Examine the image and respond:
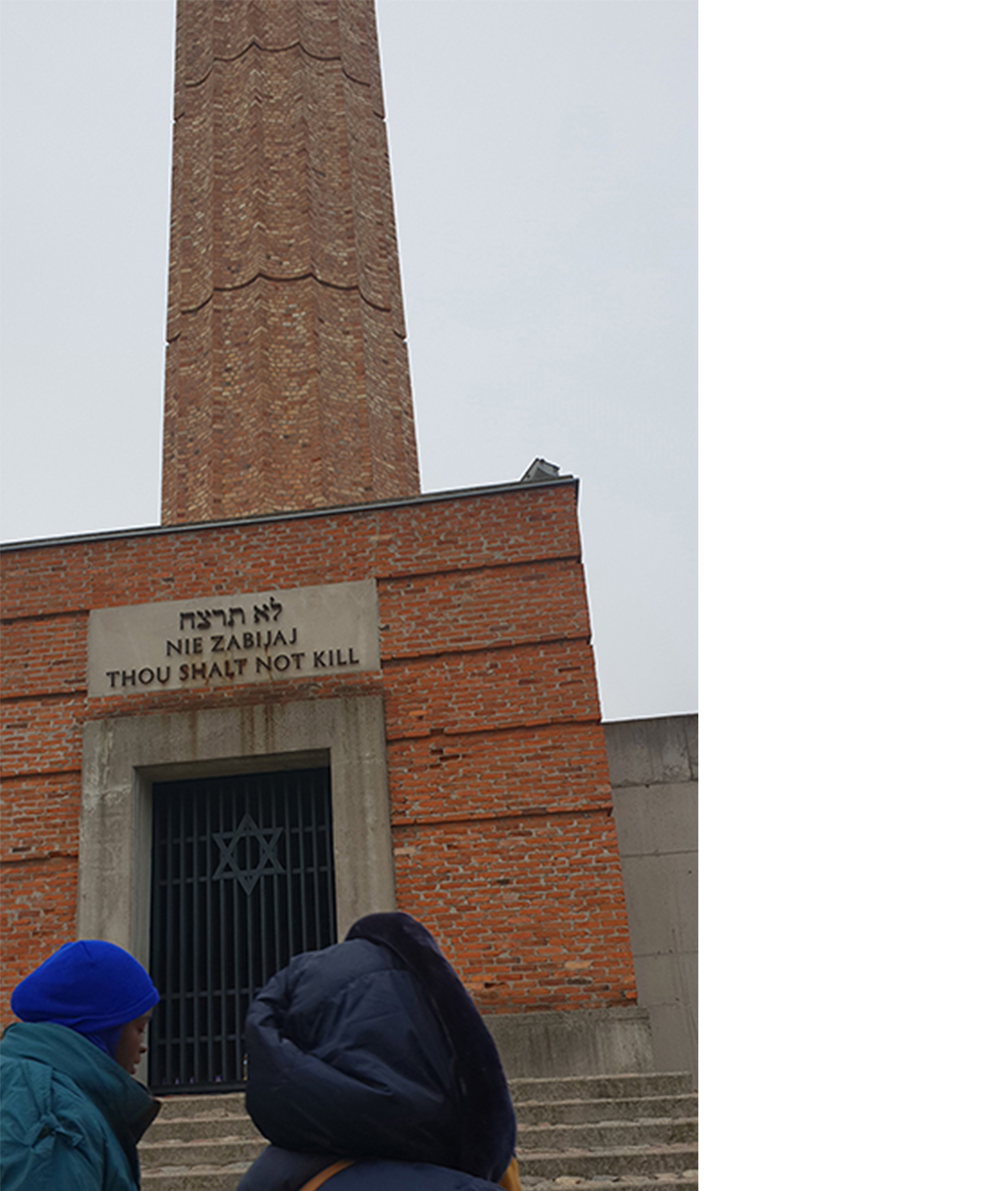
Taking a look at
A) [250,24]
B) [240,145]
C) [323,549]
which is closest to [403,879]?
[323,549]

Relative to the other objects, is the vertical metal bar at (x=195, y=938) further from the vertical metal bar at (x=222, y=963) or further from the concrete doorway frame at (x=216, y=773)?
the concrete doorway frame at (x=216, y=773)

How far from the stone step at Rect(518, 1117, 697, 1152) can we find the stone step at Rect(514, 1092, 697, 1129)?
0.24m

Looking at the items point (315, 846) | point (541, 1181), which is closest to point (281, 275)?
point (315, 846)

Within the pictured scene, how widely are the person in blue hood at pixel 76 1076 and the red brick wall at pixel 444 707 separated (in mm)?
6133

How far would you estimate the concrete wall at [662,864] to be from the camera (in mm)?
9953

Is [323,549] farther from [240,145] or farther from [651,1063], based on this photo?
[240,145]

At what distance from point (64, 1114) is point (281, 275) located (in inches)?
500

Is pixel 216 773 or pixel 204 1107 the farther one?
pixel 216 773

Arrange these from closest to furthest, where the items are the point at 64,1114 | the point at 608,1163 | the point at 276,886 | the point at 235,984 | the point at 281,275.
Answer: the point at 64,1114 < the point at 608,1163 < the point at 235,984 < the point at 276,886 < the point at 281,275

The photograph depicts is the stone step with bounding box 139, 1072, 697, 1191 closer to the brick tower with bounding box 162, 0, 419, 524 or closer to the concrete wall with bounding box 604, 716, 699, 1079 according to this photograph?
the concrete wall with bounding box 604, 716, 699, 1079

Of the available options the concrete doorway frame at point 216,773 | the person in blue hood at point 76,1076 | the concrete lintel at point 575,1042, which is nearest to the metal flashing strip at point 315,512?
the concrete doorway frame at point 216,773

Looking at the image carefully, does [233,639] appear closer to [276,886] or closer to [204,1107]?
[276,886]

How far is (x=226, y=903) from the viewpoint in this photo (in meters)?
8.74

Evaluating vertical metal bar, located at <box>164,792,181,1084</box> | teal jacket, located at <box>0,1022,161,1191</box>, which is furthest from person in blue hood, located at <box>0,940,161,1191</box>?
vertical metal bar, located at <box>164,792,181,1084</box>
